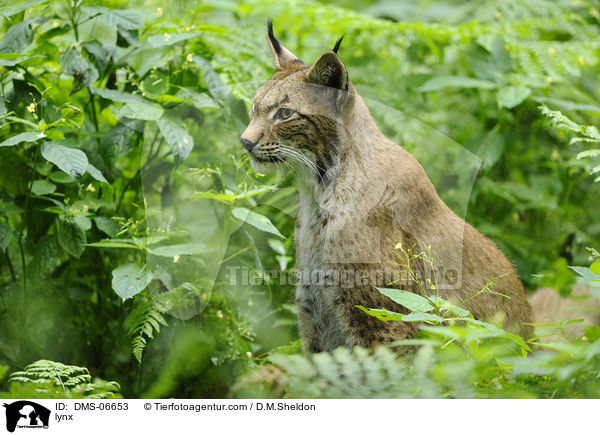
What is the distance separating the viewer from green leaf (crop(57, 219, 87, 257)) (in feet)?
11.7

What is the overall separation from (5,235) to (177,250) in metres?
1.09

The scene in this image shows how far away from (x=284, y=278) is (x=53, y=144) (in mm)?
1721

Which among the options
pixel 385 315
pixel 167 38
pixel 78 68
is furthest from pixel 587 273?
pixel 78 68

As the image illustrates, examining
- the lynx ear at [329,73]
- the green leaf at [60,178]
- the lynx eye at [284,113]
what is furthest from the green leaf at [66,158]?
the lynx ear at [329,73]

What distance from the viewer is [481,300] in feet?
11.5

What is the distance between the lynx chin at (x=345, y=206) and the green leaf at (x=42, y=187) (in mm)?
1355

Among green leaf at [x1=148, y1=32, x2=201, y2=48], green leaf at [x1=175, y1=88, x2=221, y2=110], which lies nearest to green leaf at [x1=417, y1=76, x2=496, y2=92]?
green leaf at [x1=175, y1=88, x2=221, y2=110]

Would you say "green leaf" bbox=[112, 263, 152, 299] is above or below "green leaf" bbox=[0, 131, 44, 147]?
below

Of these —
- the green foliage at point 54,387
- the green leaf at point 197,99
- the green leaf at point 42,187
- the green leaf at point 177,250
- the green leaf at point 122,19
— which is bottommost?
the green foliage at point 54,387

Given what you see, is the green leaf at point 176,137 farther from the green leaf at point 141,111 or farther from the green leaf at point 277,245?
the green leaf at point 277,245

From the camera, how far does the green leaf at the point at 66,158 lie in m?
3.25

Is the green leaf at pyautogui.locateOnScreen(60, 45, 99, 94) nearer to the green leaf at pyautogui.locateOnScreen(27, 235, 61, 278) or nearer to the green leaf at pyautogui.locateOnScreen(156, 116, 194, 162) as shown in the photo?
the green leaf at pyautogui.locateOnScreen(156, 116, 194, 162)

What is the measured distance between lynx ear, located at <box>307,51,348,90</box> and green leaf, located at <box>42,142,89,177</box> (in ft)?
4.60
